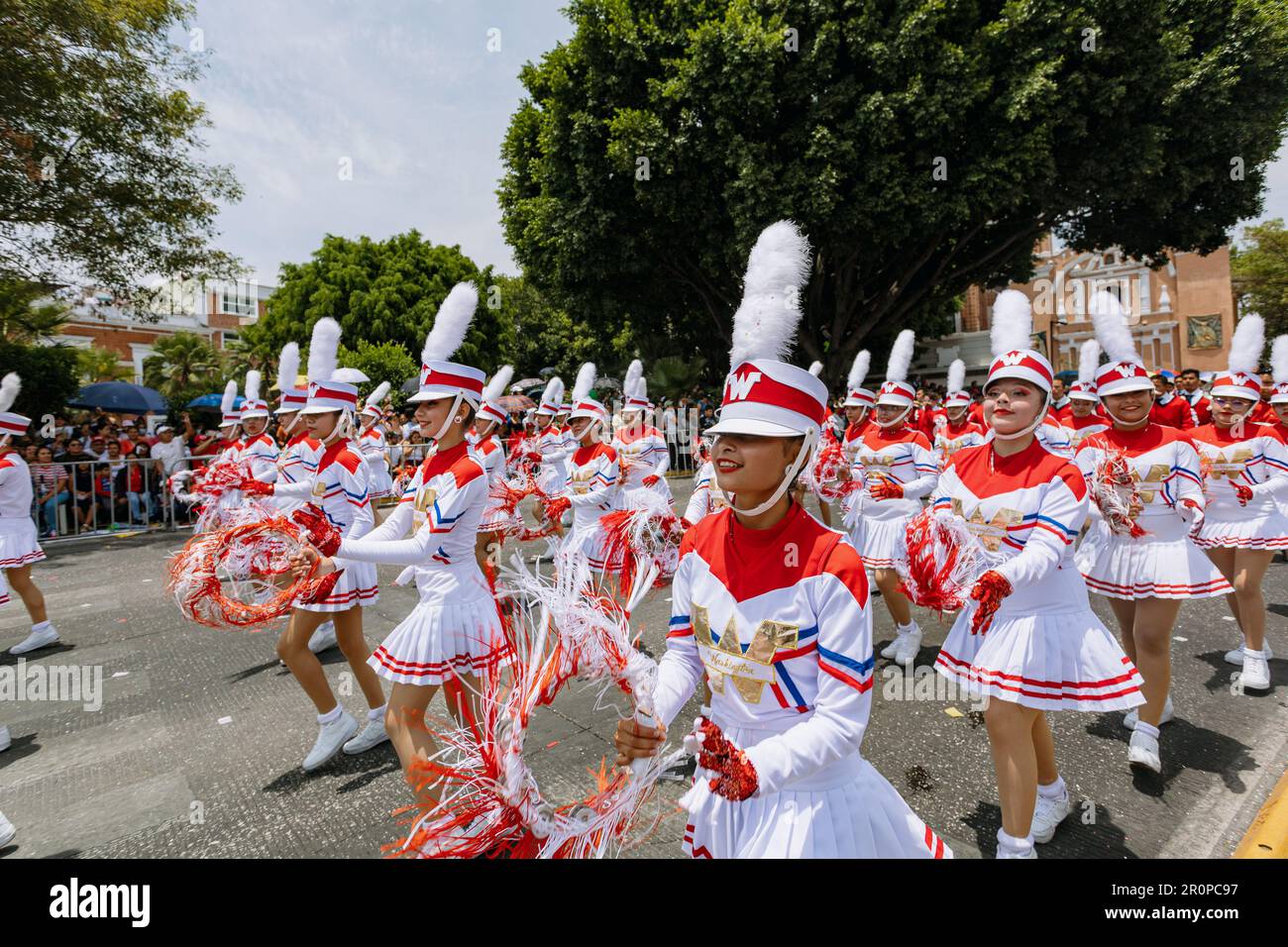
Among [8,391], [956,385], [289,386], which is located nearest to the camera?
[289,386]

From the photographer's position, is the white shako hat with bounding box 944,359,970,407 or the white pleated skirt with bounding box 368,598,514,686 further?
the white shako hat with bounding box 944,359,970,407

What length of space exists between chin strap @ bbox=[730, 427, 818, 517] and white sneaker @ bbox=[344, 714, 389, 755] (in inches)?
140

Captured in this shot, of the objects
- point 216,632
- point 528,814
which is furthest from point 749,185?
point 528,814

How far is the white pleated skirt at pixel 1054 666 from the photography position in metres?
3.04

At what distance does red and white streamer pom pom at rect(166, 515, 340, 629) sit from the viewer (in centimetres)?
320

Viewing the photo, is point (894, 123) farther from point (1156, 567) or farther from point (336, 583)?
point (336, 583)

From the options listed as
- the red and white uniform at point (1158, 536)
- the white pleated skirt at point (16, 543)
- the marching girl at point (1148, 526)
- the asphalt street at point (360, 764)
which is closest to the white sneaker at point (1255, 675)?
the asphalt street at point (360, 764)

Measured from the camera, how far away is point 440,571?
3662 millimetres

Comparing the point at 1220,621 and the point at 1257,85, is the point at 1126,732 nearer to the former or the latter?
the point at 1220,621

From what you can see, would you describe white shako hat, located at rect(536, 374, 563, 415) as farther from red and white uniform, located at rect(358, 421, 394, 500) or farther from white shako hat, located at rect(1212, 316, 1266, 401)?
white shako hat, located at rect(1212, 316, 1266, 401)

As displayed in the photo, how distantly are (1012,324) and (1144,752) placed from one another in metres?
2.53

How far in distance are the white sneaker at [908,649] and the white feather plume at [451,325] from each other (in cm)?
440

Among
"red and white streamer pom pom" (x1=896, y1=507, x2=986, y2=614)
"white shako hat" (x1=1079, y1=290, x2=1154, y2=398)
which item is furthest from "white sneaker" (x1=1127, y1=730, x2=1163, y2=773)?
"white shako hat" (x1=1079, y1=290, x2=1154, y2=398)

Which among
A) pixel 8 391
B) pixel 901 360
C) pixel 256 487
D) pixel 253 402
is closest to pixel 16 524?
pixel 8 391
